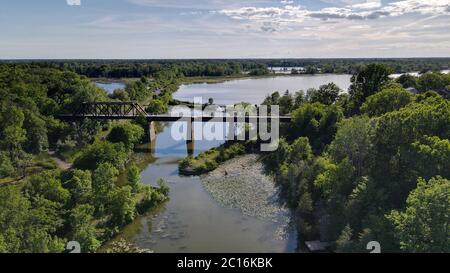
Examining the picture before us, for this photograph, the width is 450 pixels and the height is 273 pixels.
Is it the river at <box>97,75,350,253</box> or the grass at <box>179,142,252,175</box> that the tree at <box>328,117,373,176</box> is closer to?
the river at <box>97,75,350,253</box>

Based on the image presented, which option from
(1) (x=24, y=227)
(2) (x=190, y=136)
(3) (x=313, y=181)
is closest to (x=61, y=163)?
(2) (x=190, y=136)

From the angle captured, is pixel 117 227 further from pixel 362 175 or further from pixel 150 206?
pixel 362 175

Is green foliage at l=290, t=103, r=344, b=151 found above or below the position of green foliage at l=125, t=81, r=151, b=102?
below

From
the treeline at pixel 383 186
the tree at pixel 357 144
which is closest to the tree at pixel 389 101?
the treeline at pixel 383 186

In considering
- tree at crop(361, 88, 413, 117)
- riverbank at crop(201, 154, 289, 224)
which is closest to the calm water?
riverbank at crop(201, 154, 289, 224)

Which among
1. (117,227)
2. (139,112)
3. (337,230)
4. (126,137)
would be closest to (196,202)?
(117,227)

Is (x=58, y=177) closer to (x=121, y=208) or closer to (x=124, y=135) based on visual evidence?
(x=121, y=208)
